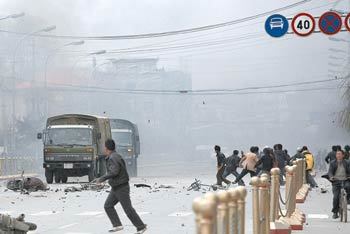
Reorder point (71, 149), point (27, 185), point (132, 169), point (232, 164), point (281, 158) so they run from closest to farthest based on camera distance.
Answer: point (27, 185) → point (281, 158) → point (232, 164) → point (71, 149) → point (132, 169)

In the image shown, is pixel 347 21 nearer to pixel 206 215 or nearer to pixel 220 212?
pixel 220 212

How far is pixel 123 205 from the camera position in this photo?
593 inches

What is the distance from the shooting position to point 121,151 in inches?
1891

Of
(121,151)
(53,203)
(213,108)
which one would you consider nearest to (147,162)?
(213,108)

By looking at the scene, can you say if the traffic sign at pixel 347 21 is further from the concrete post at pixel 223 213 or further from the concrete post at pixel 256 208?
the concrete post at pixel 223 213

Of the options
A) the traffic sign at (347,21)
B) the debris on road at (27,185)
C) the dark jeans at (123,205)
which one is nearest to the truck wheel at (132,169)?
the debris on road at (27,185)

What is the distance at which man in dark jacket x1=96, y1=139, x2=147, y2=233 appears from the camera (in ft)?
49.3

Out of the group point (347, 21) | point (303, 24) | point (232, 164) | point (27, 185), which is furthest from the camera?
point (232, 164)

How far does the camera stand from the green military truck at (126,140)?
4781 centimetres

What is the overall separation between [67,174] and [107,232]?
21.8 meters

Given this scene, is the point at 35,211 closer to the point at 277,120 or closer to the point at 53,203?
the point at 53,203

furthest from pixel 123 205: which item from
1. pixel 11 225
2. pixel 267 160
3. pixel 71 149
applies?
pixel 71 149

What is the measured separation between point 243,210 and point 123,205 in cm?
667

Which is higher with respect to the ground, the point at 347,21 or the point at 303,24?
the point at 303,24
